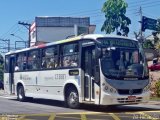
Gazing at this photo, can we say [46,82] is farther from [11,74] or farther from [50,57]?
[11,74]

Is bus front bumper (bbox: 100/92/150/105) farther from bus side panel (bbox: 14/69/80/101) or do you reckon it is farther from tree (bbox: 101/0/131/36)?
tree (bbox: 101/0/131/36)

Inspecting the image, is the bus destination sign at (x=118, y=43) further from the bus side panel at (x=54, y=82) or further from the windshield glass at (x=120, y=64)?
the bus side panel at (x=54, y=82)

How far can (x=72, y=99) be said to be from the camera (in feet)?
57.7

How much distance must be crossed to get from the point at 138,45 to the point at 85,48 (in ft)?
7.20

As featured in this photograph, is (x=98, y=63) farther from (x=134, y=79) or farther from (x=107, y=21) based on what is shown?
(x=107, y=21)

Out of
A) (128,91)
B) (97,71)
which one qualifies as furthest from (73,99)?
(128,91)

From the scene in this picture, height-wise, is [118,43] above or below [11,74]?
above

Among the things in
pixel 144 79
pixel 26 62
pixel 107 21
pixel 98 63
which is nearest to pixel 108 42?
pixel 98 63

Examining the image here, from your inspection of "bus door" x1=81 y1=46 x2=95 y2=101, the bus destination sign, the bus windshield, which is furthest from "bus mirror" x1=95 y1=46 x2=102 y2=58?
"bus door" x1=81 y1=46 x2=95 y2=101

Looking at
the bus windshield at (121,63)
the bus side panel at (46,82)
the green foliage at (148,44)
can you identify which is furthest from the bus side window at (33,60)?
the green foliage at (148,44)

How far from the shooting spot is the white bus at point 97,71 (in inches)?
620

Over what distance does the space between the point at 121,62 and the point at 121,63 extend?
1.6 inches

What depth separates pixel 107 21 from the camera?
54844mm

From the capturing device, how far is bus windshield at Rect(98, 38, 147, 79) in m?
15.8
